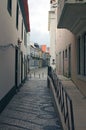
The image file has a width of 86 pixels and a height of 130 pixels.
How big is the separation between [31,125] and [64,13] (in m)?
4.09

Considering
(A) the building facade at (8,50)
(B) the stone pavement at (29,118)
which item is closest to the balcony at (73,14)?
(A) the building facade at (8,50)

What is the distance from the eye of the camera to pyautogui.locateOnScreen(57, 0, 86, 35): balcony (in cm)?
812

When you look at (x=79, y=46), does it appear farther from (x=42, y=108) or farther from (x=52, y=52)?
(x=52, y=52)

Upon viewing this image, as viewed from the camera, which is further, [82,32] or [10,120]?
[82,32]

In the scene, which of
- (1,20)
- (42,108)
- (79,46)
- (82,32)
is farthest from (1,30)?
(79,46)

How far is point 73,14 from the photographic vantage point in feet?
31.4

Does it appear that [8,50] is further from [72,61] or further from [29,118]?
[72,61]

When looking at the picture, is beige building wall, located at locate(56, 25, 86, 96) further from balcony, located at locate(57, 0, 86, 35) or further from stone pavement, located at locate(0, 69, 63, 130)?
stone pavement, located at locate(0, 69, 63, 130)

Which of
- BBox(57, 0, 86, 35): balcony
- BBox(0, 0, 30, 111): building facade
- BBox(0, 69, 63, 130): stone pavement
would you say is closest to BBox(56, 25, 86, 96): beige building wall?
BBox(57, 0, 86, 35): balcony

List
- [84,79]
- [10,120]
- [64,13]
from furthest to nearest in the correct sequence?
[84,79] → [64,13] → [10,120]

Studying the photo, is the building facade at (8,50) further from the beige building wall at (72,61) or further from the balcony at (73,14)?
the beige building wall at (72,61)

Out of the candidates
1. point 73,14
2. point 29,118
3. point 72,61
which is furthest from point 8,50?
point 72,61

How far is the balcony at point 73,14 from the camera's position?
320 inches

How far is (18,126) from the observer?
706cm
